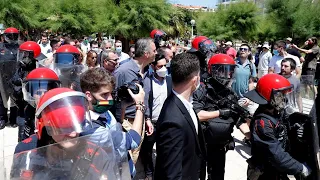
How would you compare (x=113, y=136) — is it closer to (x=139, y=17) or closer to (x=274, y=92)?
(x=274, y=92)

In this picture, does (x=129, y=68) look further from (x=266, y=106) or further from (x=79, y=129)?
(x=79, y=129)

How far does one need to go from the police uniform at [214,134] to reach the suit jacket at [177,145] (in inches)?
39.4

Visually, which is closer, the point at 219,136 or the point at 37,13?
the point at 219,136

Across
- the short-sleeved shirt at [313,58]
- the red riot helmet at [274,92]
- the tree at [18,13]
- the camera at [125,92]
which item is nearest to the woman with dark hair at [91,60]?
the camera at [125,92]

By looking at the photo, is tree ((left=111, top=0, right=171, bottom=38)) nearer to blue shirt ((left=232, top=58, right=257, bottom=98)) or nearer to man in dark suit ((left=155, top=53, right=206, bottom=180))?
blue shirt ((left=232, top=58, right=257, bottom=98))

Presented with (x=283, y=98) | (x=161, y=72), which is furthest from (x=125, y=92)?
(x=161, y=72)

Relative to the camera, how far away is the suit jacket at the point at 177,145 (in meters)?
2.14

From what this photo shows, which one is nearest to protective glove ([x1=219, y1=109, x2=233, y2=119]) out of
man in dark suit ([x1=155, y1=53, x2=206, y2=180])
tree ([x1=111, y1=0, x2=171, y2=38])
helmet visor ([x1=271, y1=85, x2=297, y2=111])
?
helmet visor ([x1=271, y1=85, x2=297, y2=111])

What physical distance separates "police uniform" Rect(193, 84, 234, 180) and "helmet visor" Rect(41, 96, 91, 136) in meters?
1.88

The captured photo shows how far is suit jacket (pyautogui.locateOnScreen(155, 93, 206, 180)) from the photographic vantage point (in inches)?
84.1

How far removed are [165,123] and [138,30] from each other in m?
11.6

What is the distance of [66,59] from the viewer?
175 inches

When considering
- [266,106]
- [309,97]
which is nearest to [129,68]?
[266,106]

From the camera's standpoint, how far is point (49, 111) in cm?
157
